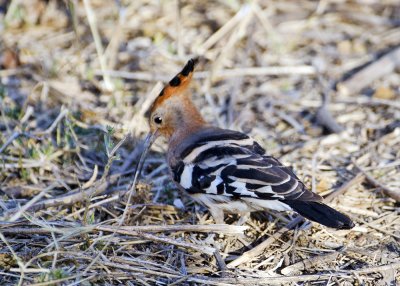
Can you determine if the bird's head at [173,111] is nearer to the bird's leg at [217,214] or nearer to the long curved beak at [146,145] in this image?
the long curved beak at [146,145]

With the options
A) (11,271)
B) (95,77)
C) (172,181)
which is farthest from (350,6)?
(11,271)

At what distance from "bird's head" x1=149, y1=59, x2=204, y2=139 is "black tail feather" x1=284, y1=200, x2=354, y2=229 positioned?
3.44 feet

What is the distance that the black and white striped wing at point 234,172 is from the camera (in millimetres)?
3445

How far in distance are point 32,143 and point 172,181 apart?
994 millimetres

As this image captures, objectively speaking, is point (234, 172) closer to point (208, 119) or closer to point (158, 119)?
point (158, 119)

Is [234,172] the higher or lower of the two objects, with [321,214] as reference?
higher

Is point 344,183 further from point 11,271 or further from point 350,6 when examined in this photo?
point 350,6

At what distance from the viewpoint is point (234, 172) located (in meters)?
3.55

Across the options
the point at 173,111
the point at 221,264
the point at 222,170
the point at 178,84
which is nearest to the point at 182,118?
the point at 173,111

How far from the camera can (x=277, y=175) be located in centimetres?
349

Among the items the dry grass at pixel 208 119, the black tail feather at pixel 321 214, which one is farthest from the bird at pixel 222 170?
the dry grass at pixel 208 119

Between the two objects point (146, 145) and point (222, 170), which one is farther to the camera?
point (146, 145)

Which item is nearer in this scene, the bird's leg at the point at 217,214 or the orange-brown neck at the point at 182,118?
the bird's leg at the point at 217,214

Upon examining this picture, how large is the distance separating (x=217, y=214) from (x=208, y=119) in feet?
4.38
